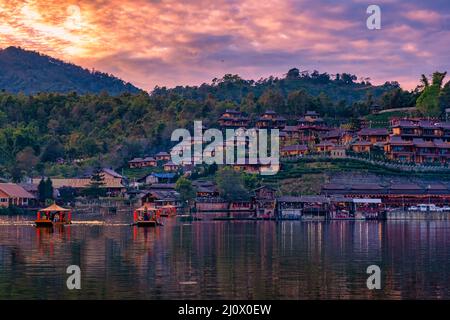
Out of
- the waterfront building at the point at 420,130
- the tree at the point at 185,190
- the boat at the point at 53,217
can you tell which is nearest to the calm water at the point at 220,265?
the boat at the point at 53,217

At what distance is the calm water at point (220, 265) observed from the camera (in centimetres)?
2578

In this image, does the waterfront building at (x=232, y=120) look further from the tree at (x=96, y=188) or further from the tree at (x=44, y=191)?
the tree at (x=44, y=191)

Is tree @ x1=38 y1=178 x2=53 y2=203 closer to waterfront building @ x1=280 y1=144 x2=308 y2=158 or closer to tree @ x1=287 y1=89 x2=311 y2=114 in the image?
waterfront building @ x1=280 y1=144 x2=308 y2=158

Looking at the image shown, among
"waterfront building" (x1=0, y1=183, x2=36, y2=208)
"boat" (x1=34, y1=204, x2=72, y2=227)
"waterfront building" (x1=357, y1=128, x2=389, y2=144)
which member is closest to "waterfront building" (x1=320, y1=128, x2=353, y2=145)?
"waterfront building" (x1=357, y1=128, x2=389, y2=144)

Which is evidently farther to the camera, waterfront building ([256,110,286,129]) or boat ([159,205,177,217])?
waterfront building ([256,110,286,129])

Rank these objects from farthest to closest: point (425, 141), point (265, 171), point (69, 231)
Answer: point (425, 141) < point (265, 171) < point (69, 231)

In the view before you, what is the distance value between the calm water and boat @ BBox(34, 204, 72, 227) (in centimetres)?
1045

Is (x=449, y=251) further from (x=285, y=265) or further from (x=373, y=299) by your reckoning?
(x=373, y=299)

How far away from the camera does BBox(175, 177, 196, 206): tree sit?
93.4 m

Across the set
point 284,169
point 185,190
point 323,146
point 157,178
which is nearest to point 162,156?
point 157,178

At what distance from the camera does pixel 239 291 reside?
84.9 ft

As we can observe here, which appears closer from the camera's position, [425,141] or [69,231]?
[69,231]
